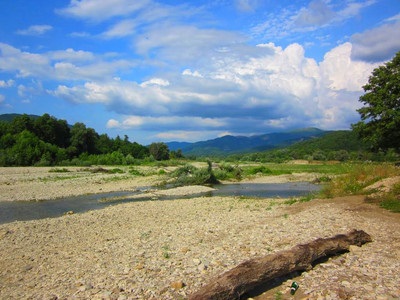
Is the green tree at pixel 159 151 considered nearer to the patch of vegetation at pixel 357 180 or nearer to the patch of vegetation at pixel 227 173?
the patch of vegetation at pixel 227 173

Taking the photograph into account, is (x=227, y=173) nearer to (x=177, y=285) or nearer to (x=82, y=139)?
(x=177, y=285)

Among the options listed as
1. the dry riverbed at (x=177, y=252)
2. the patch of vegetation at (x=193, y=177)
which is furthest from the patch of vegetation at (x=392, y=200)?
the patch of vegetation at (x=193, y=177)

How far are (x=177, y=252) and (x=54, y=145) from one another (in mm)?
81642

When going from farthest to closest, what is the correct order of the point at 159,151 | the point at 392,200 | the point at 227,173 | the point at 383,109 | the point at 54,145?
the point at 159,151 < the point at 54,145 < the point at 227,173 < the point at 383,109 < the point at 392,200

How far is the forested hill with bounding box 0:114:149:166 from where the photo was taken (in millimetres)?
76250

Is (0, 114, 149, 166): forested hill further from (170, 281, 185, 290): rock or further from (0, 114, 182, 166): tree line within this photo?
(170, 281, 185, 290): rock

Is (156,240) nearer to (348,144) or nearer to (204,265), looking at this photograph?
(204,265)

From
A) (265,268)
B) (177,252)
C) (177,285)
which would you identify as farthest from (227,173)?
(177,285)

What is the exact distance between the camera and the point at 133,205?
85.0 feet

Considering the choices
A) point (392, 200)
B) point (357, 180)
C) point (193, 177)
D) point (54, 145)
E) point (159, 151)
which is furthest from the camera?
point (159, 151)

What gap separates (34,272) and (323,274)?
8361 mm

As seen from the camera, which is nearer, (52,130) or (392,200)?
(392,200)

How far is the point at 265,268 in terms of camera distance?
8062 mm

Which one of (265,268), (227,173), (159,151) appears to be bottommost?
(227,173)
